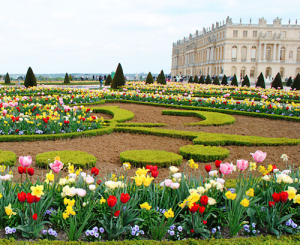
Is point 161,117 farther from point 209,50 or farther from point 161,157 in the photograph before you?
point 209,50

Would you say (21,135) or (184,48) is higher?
(184,48)

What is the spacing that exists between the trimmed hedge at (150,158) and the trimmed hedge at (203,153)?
34cm

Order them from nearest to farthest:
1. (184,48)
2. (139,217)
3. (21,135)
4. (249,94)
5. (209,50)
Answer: (139,217)
(21,135)
(249,94)
(209,50)
(184,48)

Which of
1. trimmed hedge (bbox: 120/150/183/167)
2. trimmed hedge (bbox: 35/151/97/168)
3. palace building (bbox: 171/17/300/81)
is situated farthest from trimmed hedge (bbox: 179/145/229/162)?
palace building (bbox: 171/17/300/81)

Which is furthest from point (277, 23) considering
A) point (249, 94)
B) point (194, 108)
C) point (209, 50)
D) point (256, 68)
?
point (194, 108)

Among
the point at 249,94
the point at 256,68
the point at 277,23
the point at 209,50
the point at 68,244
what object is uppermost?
the point at 277,23

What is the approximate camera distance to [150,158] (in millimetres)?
4953

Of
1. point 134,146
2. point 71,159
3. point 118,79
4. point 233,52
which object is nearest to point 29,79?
point 118,79

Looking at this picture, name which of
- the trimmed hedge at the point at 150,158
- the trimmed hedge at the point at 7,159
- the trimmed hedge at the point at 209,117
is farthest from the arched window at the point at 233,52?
the trimmed hedge at the point at 7,159

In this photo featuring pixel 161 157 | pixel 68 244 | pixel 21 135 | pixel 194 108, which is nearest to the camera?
pixel 68 244

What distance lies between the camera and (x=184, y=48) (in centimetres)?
9600

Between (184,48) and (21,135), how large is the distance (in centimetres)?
9367

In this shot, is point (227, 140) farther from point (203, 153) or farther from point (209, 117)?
point (209, 117)

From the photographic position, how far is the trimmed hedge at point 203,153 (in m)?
5.23
